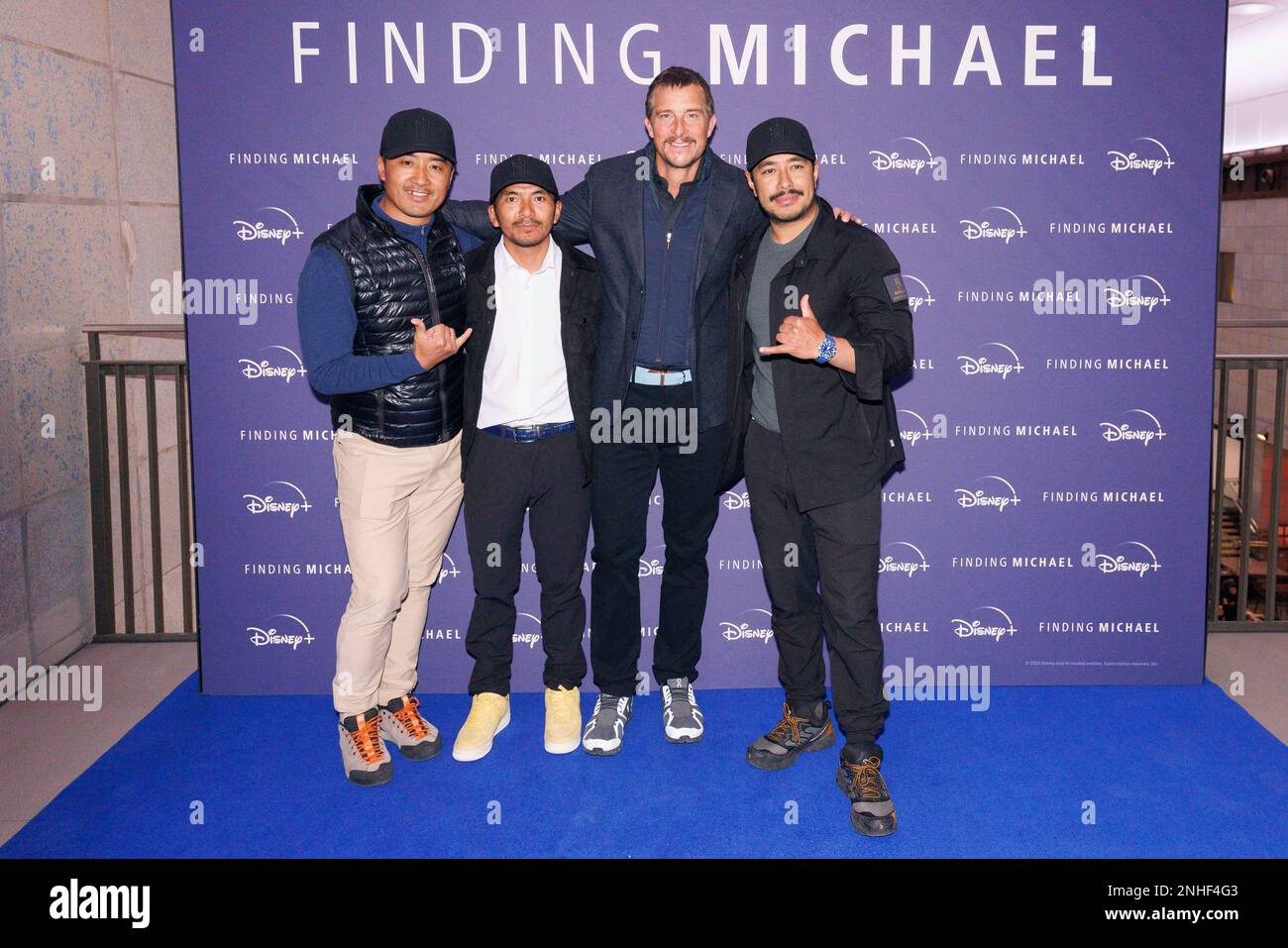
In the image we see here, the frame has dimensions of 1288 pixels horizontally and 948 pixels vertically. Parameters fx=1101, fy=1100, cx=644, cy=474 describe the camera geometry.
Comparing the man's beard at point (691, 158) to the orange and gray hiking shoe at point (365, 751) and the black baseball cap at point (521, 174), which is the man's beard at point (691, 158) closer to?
the black baseball cap at point (521, 174)

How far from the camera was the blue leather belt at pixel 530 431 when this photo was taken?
11.3 ft

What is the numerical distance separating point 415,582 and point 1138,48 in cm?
310

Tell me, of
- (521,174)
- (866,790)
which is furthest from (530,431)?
(866,790)

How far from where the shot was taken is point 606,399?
11.2ft

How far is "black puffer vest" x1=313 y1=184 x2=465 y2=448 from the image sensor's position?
10.6 ft

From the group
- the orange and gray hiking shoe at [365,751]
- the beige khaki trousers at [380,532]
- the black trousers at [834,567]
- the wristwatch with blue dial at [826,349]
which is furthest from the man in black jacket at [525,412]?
the wristwatch with blue dial at [826,349]

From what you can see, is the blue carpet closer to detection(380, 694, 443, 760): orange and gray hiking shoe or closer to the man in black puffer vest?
detection(380, 694, 443, 760): orange and gray hiking shoe

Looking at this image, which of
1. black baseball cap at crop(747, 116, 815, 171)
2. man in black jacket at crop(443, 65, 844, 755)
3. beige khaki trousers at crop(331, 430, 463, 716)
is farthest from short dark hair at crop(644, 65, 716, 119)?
beige khaki trousers at crop(331, 430, 463, 716)

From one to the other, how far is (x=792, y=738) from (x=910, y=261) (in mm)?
1729

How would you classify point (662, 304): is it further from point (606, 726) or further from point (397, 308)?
point (606, 726)

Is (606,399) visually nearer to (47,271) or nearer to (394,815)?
A: (394,815)
